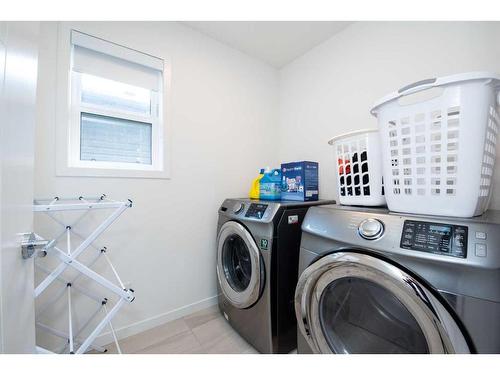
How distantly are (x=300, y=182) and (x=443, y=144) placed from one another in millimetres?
921

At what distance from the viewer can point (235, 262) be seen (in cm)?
160

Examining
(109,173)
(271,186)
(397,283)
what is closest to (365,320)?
(397,283)

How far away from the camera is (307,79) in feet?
6.66

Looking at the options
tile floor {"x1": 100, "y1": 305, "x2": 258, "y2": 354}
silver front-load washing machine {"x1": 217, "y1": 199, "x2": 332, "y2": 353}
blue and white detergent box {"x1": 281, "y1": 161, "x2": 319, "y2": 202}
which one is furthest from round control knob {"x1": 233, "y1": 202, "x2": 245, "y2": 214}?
tile floor {"x1": 100, "y1": 305, "x2": 258, "y2": 354}

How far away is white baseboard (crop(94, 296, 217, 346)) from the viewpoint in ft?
4.58

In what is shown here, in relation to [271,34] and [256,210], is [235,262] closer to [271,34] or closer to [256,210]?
[256,210]

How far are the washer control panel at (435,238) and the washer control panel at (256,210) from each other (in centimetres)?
73

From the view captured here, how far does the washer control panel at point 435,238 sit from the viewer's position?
614 mm

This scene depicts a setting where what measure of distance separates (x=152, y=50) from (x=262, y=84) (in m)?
1.07

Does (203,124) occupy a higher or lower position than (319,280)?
higher

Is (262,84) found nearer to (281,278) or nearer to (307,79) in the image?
(307,79)

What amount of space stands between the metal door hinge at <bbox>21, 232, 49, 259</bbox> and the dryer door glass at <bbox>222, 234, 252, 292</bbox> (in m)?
1.01
